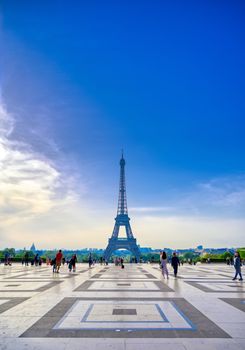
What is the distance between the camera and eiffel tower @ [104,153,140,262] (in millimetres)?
93250

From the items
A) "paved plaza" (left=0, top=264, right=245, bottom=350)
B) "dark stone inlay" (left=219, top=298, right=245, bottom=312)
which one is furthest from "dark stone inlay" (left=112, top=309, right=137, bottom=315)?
"dark stone inlay" (left=219, top=298, right=245, bottom=312)

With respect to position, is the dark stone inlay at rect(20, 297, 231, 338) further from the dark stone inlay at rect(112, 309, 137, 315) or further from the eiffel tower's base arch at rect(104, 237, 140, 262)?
the eiffel tower's base arch at rect(104, 237, 140, 262)

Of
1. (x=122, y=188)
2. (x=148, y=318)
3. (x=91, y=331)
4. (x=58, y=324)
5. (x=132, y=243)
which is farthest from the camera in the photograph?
(x=122, y=188)

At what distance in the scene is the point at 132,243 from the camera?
3686 inches

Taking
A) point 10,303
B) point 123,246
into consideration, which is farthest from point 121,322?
point 123,246

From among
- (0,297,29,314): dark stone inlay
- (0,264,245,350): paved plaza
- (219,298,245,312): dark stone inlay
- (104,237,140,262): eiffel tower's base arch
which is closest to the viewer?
(0,264,245,350): paved plaza

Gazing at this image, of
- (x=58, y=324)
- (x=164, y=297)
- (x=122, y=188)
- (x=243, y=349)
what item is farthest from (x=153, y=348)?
(x=122, y=188)

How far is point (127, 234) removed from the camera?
96812mm

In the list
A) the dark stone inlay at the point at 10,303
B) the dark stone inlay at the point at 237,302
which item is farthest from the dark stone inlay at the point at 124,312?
the dark stone inlay at the point at 237,302

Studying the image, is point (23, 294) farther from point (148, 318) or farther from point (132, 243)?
point (132, 243)

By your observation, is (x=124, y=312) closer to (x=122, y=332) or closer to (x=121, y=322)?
(x=121, y=322)

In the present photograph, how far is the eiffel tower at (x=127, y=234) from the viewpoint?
93250 millimetres

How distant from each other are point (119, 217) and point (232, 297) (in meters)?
89.2

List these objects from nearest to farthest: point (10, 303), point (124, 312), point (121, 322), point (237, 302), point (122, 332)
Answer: point (122, 332), point (121, 322), point (124, 312), point (10, 303), point (237, 302)
